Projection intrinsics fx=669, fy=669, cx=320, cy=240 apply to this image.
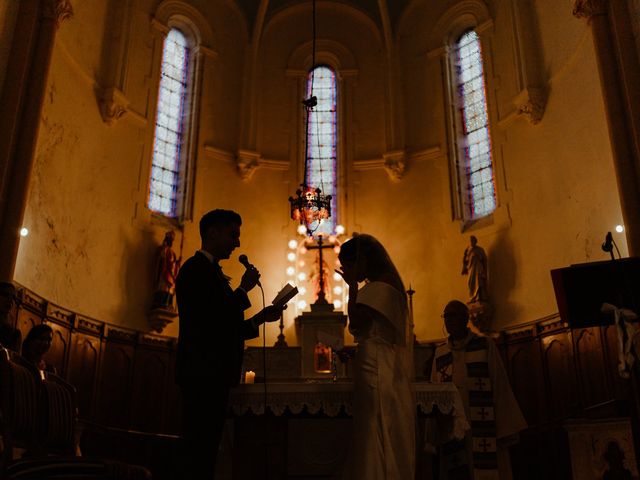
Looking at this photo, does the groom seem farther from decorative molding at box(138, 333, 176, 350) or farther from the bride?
decorative molding at box(138, 333, 176, 350)

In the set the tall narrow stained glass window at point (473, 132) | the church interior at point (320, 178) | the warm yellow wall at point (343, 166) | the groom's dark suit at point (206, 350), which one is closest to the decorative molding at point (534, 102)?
the church interior at point (320, 178)

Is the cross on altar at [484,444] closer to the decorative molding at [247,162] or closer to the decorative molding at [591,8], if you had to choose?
the decorative molding at [591,8]

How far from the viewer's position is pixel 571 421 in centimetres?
718

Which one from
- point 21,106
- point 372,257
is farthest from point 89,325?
point 372,257

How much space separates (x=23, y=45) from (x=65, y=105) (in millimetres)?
1687

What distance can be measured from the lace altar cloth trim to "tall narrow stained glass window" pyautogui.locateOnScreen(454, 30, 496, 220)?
27.8 ft

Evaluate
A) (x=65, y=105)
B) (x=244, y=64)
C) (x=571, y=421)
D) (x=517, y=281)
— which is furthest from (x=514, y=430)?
(x=244, y=64)

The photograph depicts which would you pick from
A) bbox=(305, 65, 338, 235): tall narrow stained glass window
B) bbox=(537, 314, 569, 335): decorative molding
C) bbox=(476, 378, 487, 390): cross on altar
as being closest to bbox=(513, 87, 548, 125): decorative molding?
bbox=(537, 314, 569, 335): decorative molding

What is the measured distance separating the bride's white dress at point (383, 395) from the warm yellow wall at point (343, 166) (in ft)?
19.5

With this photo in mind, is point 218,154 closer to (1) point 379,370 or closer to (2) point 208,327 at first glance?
(1) point 379,370

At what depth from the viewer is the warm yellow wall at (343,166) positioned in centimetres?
996

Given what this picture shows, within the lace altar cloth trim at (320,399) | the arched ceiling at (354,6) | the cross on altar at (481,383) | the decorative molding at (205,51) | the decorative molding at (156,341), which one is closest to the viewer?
the lace altar cloth trim at (320,399)

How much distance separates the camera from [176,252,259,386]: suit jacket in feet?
11.4

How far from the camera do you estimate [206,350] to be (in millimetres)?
3506
